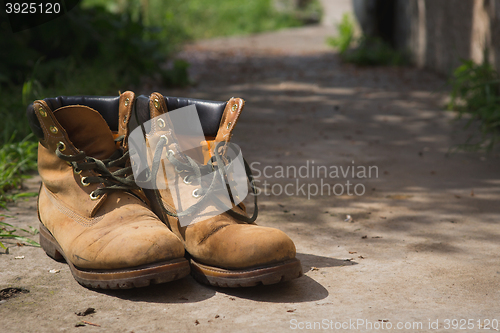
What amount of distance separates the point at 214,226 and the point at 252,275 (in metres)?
0.23

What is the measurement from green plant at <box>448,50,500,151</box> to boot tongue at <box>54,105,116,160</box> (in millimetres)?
2816

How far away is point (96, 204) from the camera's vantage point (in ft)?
5.57

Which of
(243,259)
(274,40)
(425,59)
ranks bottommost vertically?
(243,259)

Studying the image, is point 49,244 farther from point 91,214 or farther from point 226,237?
point 226,237

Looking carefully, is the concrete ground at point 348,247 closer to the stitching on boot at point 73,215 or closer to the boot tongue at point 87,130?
→ the stitching on boot at point 73,215

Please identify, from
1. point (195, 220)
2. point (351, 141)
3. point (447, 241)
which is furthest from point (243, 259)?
point (351, 141)

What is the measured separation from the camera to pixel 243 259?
5.00ft

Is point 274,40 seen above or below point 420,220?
above

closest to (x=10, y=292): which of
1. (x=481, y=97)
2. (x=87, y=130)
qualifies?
(x=87, y=130)

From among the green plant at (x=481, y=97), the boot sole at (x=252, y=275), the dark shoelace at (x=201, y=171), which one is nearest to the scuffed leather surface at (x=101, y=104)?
the dark shoelace at (x=201, y=171)

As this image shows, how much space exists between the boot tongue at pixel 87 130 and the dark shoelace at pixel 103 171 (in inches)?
1.8

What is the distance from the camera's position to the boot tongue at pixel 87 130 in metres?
1.77

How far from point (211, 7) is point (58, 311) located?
1726cm

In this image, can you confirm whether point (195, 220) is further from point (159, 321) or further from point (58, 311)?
point (58, 311)
